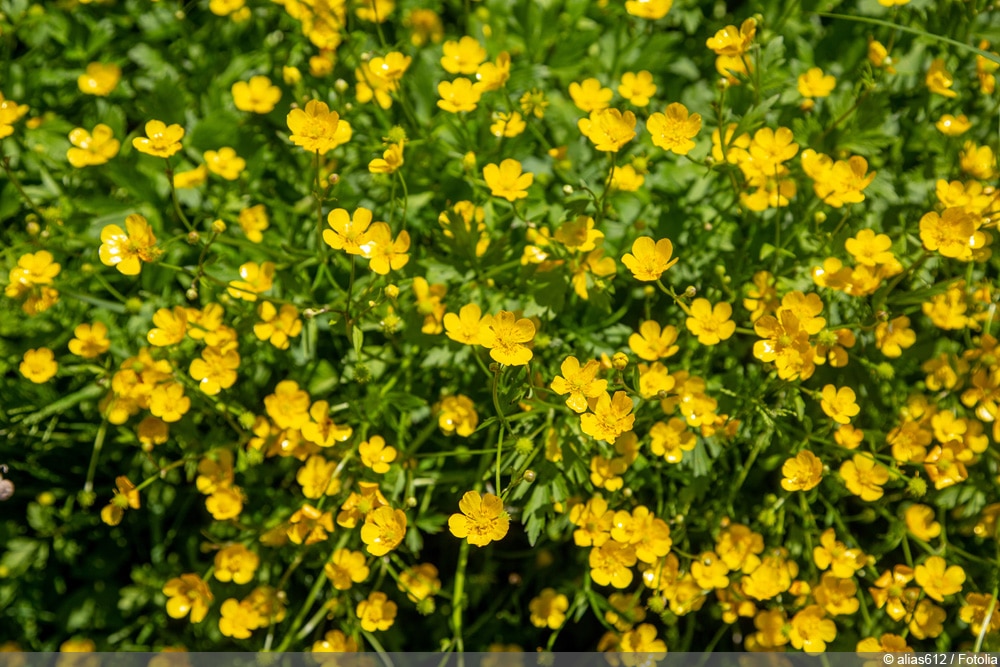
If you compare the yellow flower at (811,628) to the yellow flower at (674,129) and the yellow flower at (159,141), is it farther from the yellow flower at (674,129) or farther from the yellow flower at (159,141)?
the yellow flower at (159,141)

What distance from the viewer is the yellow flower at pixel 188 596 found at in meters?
2.23

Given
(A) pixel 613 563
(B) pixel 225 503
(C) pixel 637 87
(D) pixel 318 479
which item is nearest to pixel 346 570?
(D) pixel 318 479

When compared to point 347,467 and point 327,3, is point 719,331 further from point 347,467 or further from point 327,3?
point 327,3

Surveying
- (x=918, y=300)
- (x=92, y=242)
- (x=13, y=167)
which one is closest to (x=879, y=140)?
(x=918, y=300)

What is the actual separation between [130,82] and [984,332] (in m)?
2.89

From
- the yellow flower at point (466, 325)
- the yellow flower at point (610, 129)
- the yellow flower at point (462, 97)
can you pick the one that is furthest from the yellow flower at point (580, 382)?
the yellow flower at point (462, 97)

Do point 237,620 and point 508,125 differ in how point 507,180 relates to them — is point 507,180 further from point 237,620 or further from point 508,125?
point 237,620

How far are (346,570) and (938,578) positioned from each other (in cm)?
167

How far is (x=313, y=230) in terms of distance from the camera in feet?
7.88

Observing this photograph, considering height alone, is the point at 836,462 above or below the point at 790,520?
above

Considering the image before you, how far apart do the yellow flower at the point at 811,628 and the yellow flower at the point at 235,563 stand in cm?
158

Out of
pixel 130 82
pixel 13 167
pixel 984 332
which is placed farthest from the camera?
pixel 130 82

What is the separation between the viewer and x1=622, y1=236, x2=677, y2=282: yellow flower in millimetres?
1851

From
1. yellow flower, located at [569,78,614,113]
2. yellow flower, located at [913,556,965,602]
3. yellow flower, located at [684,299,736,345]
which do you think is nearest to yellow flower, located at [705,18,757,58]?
yellow flower, located at [569,78,614,113]
